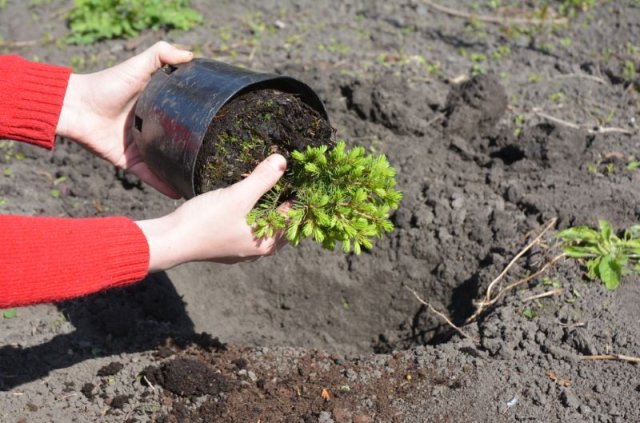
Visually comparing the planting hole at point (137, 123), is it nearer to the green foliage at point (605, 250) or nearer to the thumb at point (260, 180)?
the thumb at point (260, 180)

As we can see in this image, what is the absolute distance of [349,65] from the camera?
5.34 m

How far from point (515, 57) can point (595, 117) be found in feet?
3.09

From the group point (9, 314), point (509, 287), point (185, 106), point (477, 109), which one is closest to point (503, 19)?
point (477, 109)

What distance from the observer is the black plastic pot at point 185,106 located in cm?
288

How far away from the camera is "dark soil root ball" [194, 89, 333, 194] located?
289 cm

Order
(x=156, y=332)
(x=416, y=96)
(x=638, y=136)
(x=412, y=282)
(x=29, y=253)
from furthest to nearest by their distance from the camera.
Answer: (x=416, y=96), (x=638, y=136), (x=412, y=282), (x=156, y=332), (x=29, y=253)

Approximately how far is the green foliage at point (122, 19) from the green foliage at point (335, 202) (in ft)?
11.6

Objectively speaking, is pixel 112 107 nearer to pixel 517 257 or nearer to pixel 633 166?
pixel 517 257

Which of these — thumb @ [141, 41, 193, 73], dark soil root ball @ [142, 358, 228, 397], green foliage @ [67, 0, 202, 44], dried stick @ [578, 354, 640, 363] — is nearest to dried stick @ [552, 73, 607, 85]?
dried stick @ [578, 354, 640, 363]

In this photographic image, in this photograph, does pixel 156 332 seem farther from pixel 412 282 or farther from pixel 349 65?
pixel 349 65

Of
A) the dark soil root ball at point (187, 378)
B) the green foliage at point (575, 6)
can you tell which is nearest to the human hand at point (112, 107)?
the dark soil root ball at point (187, 378)

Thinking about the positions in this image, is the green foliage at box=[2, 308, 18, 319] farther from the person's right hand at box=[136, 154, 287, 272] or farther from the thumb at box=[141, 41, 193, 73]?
the thumb at box=[141, 41, 193, 73]

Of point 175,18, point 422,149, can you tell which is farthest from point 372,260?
point 175,18

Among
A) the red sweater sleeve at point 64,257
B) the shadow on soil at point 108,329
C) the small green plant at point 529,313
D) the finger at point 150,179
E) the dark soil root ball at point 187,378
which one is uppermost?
the red sweater sleeve at point 64,257
